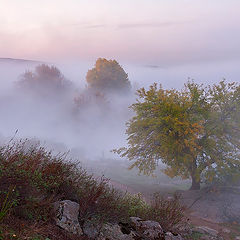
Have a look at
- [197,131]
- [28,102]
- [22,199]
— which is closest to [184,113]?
[197,131]

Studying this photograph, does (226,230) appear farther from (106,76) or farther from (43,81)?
(43,81)

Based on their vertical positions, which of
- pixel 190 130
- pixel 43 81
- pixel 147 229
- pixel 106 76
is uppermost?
pixel 106 76

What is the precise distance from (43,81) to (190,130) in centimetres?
4912

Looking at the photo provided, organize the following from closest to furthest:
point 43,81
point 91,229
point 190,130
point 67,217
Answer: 1. point 67,217
2. point 91,229
3. point 190,130
4. point 43,81

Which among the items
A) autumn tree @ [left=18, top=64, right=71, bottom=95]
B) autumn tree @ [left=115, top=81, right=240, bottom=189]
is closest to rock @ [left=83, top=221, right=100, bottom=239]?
autumn tree @ [left=115, top=81, right=240, bottom=189]

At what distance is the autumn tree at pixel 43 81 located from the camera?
2334 inches

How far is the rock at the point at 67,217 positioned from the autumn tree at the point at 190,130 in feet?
45.4

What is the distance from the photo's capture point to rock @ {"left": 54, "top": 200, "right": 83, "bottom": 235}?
602 cm

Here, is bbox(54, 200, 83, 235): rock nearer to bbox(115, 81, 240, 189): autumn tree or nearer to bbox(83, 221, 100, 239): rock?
bbox(83, 221, 100, 239): rock

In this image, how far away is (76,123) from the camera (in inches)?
1978

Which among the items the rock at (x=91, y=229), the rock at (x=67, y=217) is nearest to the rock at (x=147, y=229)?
the rock at (x=91, y=229)

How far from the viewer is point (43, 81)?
60688 mm

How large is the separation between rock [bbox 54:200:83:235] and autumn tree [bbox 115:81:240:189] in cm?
1385

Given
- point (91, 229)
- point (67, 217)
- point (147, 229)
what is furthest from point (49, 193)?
point (147, 229)
